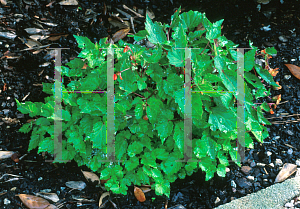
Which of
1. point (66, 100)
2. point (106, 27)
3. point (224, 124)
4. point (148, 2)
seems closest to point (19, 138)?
point (66, 100)

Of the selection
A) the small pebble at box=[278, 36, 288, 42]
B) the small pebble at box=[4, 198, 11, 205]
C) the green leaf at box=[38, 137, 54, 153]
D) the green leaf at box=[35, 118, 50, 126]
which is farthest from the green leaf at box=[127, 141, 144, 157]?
the small pebble at box=[278, 36, 288, 42]

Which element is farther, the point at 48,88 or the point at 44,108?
the point at 48,88

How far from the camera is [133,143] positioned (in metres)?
1.46

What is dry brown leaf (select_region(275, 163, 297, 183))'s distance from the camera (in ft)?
6.13

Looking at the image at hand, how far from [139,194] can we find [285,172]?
115 cm

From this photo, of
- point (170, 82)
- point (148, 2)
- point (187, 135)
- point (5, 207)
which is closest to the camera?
point (170, 82)

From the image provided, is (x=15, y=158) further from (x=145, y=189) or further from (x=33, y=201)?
(x=145, y=189)

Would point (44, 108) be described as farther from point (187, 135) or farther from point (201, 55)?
point (201, 55)

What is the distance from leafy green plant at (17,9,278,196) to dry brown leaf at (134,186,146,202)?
0.21 m

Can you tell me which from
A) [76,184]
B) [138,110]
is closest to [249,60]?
[138,110]

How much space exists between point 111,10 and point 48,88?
3.48ft

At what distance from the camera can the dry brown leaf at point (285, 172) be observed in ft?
6.13

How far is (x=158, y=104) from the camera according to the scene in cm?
130

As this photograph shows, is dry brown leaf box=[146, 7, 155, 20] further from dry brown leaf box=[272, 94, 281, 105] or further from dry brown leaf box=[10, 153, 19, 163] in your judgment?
dry brown leaf box=[10, 153, 19, 163]
